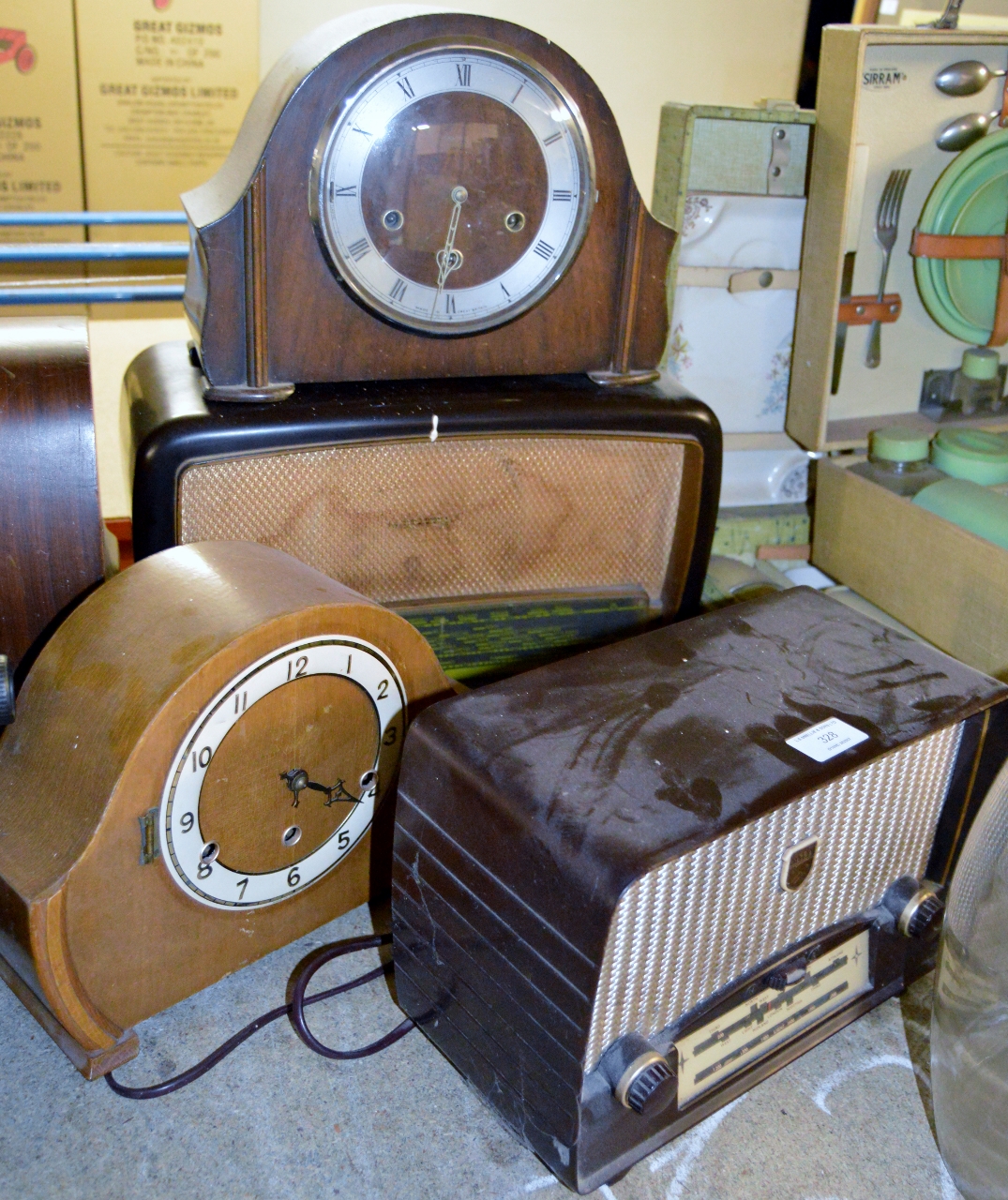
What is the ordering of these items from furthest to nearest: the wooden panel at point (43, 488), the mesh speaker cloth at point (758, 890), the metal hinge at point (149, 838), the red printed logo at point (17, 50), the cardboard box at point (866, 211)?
the red printed logo at point (17, 50) < the cardboard box at point (866, 211) < the wooden panel at point (43, 488) < the metal hinge at point (149, 838) < the mesh speaker cloth at point (758, 890)

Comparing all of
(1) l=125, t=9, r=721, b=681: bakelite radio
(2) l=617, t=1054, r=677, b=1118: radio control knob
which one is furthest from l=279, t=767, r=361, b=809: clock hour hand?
(2) l=617, t=1054, r=677, b=1118: radio control knob

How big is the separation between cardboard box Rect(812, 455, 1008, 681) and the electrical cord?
738mm

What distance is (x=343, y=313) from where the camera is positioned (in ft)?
3.51

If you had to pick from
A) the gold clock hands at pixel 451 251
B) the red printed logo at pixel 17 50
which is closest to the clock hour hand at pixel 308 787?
the gold clock hands at pixel 451 251

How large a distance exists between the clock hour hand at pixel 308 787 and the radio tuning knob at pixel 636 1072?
12.6 inches

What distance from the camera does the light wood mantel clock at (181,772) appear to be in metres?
0.83

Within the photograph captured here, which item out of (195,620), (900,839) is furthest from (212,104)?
(900,839)

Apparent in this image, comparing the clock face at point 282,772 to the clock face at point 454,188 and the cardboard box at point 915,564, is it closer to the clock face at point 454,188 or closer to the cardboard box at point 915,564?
the clock face at point 454,188

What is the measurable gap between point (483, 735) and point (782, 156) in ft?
3.18

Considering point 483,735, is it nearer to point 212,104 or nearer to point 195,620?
point 195,620

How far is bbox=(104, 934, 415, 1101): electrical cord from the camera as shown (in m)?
0.89

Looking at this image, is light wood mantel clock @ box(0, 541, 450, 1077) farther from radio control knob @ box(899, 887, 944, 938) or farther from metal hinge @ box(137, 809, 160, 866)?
radio control knob @ box(899, 887, 944, 938)

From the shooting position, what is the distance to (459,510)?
115 cm

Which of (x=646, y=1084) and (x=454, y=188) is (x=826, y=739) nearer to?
(x=646, y=1084)
